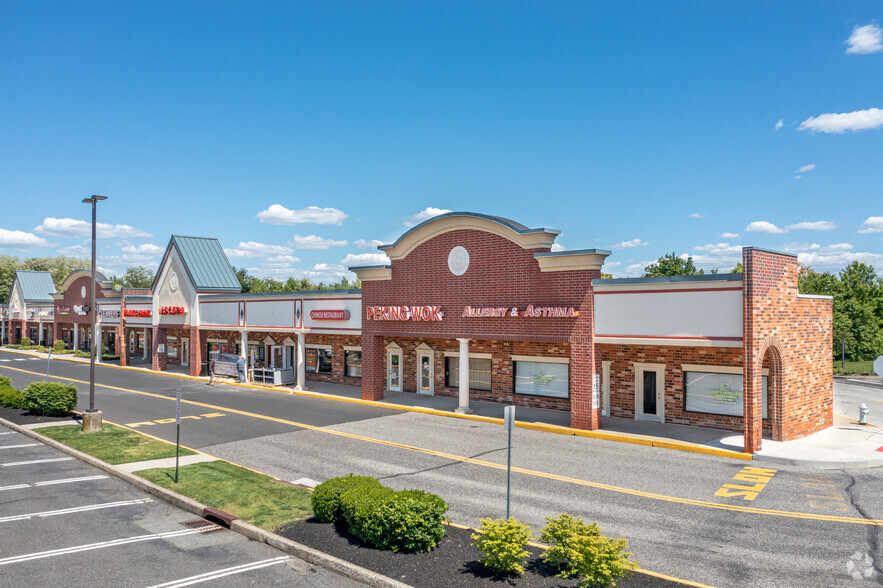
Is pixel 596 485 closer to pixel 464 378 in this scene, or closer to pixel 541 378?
pixel 464 378

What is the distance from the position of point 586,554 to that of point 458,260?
17876 mm

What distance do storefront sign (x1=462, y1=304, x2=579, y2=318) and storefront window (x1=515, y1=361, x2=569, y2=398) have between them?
3756 mm

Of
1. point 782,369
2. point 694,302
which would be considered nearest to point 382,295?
point 694,302

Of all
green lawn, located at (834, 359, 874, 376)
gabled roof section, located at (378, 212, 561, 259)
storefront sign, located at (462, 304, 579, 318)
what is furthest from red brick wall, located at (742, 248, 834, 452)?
green lawn, located at (834, 359, 874, 376)

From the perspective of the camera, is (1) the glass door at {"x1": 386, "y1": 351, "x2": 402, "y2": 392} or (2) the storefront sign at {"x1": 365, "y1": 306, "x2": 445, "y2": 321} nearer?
(2) the storefront sign at {"x1": 365, "y1": 306, "x2": 445, "y2": 321}

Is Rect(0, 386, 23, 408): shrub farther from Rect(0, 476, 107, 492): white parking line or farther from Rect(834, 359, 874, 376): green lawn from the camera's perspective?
Rect(834, 359, 874, 376): green lawn

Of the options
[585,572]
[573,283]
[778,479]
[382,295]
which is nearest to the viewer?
[585,572]

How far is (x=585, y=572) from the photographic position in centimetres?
872

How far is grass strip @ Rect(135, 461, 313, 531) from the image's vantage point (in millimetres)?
12766

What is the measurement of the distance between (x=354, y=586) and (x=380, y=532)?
1053 millimetres

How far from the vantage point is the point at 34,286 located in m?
69.7

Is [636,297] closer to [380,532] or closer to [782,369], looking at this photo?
[782,369]

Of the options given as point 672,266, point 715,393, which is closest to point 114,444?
point 715,393

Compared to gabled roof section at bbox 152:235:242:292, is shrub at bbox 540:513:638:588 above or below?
below
